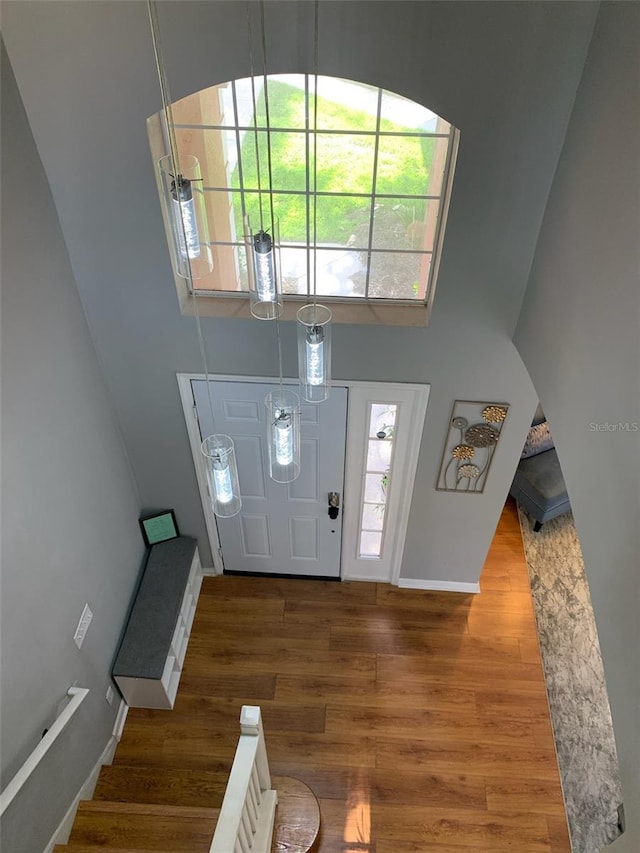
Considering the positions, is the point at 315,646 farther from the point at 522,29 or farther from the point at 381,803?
the point at 522,29

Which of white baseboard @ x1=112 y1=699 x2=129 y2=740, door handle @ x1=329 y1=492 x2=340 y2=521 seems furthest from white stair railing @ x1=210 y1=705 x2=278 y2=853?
door handle @ x1=329 y1=492 x2=340 y2=521

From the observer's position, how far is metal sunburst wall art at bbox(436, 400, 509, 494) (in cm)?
388

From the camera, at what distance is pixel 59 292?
322cm

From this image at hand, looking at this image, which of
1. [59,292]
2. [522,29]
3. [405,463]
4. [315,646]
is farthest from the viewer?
[315,646]

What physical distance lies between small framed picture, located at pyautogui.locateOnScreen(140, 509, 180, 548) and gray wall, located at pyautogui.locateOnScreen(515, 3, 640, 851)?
2.78 meters

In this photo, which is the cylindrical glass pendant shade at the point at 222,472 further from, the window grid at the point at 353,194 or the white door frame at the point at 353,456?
the white door frame at the point at 353,456

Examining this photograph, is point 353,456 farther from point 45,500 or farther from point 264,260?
point 264,260

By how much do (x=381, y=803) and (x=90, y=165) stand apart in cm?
383

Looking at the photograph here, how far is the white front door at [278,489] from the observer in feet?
13.1

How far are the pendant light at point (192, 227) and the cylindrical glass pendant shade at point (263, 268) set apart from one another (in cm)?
19

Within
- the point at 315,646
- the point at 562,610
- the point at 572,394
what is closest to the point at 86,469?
the point at 315,646

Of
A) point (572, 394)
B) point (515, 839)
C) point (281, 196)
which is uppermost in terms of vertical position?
point (281, 196)

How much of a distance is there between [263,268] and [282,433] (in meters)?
0.65

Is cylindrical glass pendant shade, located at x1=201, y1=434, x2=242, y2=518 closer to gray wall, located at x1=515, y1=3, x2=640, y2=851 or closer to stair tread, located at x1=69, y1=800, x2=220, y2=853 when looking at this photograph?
gray wall, located at x1=515, y1=3, x2=640, y2=851
